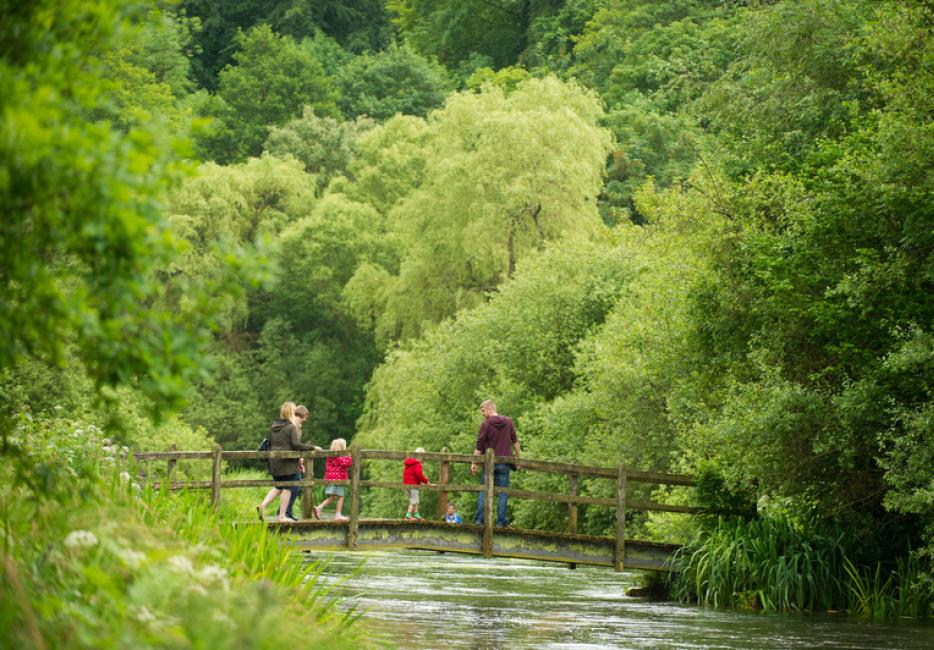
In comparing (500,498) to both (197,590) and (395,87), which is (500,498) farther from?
(395,87)

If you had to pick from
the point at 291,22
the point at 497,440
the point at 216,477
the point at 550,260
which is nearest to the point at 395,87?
the point at 291,22

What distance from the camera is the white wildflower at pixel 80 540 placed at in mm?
7430

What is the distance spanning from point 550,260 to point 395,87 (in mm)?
36440

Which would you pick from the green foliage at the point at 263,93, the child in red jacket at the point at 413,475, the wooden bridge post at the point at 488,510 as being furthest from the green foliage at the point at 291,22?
the wooden bridge post at the point at 488,510

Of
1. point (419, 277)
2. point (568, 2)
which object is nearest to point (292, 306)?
point (419, 277)

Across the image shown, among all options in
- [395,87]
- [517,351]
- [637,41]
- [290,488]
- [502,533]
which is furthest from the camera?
[395,87]

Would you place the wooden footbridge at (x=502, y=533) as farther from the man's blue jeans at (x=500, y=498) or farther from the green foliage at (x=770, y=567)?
the green foliage at (x=770, y=567)

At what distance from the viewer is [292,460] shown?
66.2 ft

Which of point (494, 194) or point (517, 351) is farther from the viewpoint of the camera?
point (494, 194)

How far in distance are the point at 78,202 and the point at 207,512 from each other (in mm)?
6989

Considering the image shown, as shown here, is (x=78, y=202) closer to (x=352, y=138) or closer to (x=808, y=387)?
(x=808, y=387)

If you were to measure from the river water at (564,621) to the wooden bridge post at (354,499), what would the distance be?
2.20 feet

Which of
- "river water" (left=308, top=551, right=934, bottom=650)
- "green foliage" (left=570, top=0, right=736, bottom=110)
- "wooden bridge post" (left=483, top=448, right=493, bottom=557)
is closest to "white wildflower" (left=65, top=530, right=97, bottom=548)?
"river water" (left=308, top=551, right=934, bottom=650)

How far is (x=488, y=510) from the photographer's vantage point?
21.0m
